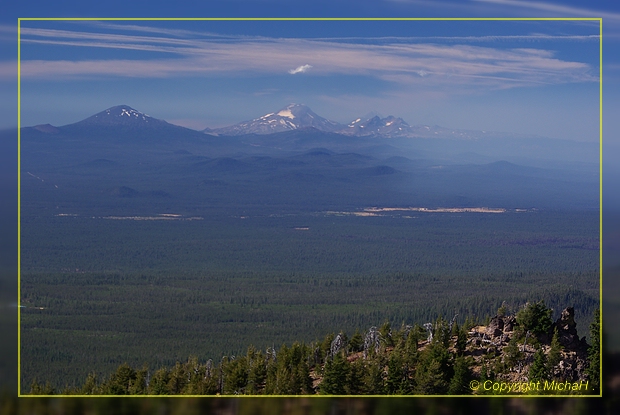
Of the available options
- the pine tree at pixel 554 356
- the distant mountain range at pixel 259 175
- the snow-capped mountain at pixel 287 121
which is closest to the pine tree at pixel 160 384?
the pine tree at pixel 554 356

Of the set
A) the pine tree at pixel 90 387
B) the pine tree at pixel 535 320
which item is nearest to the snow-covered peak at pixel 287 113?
the pine tree at pixel 90 387

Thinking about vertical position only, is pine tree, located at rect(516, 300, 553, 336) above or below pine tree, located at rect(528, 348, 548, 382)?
above

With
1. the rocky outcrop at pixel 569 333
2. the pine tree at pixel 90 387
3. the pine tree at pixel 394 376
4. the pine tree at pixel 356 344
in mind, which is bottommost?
the pine tree at pixel 90 387

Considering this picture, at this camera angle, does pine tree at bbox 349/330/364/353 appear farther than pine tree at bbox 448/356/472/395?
Yes

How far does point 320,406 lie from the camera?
412 inches

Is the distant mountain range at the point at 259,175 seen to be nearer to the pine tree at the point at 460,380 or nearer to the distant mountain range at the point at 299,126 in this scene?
the distant mountain range at the point at 299,126

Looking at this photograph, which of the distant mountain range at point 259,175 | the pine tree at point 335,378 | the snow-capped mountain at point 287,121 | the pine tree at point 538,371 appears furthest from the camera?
the distant mountain range at point 259,175

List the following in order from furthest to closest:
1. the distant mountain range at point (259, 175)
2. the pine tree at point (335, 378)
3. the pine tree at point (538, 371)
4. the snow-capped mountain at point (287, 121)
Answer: the distant mountain range at point (259, 175) < the snow-capped mountain at point (287, 121) < the pine tree at point (335, 378) < the pine tree at point (538, 371)

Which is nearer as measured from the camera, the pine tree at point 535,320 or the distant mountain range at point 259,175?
the pine tree at point 535,320

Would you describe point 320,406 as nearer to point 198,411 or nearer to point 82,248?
point 198,411

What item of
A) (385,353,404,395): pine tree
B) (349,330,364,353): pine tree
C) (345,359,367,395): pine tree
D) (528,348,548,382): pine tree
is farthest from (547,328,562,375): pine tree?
(349,330,364,353): pine tree

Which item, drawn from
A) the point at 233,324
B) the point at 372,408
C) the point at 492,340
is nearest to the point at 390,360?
the point at 372,408

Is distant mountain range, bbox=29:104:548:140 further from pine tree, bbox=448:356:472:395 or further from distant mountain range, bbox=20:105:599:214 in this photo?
pine tree, bbox=448:356:472:395

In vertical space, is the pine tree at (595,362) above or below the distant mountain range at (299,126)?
below
